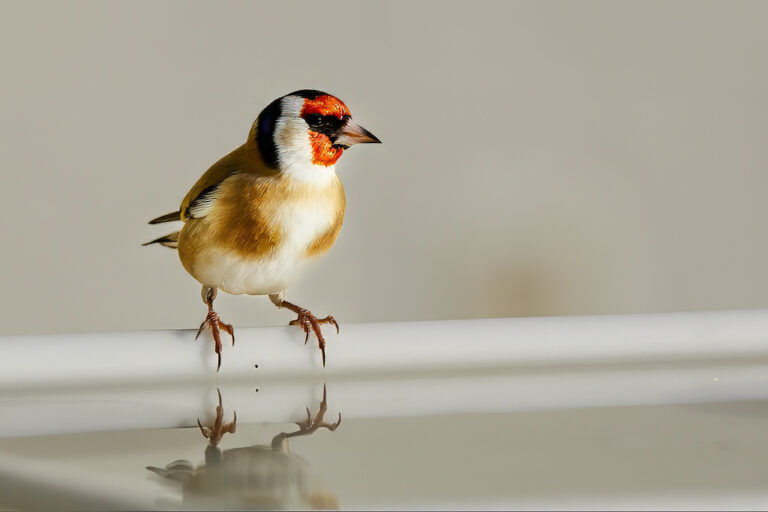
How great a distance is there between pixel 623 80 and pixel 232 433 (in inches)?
71.0

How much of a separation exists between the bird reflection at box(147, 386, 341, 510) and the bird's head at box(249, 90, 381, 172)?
17.2 inches

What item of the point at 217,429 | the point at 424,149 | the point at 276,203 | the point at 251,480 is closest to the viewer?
the point at 251,480

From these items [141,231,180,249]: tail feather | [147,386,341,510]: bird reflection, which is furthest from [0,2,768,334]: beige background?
[147,386,341,510]: bird reflection

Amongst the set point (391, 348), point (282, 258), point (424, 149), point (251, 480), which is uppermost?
point (424, 149)

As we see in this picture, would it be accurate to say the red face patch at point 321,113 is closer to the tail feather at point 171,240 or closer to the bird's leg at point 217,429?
the tail feather at point 171,240

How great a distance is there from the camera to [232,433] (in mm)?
594

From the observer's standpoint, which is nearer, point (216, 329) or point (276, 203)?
point (216, 329)

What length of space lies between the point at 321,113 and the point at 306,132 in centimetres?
2

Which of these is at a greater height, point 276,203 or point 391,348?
point 276,203

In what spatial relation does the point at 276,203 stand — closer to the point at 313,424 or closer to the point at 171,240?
the point at 171,240

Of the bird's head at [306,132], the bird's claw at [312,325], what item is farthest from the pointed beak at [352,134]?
the bird's claw at [312,325]

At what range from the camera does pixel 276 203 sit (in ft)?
3.09

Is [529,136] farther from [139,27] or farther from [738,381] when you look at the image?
[738,381]

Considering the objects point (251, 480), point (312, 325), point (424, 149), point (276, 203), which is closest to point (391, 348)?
point (312, 325)
